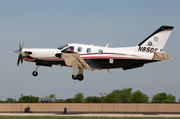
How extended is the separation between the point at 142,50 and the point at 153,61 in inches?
108

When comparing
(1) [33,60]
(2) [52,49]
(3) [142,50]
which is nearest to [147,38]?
(3) [142,50]

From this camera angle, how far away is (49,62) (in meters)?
35.7

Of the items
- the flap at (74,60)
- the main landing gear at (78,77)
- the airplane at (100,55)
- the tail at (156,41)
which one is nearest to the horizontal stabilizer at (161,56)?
the airplane at (100,55)

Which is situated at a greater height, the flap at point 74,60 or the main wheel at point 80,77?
the flap at point 74,60

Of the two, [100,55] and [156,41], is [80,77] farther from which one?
[156,41]

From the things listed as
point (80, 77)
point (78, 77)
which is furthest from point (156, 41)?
point (78, 77)

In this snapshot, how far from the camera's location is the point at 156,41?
121 ft

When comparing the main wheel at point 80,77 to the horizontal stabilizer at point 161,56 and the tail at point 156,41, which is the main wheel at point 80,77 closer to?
the tail at point 156,41

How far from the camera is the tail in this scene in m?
36.5

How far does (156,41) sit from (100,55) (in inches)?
340

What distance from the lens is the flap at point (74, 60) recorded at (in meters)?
32.2

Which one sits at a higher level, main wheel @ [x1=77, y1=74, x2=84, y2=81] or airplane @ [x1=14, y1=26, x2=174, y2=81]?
airplane @ [x1=14, y1=26, x2=174, y2=81]

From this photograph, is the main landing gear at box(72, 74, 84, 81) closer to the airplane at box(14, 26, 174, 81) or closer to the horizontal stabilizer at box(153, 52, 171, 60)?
the airplane at box(14, 26, 174, 81)

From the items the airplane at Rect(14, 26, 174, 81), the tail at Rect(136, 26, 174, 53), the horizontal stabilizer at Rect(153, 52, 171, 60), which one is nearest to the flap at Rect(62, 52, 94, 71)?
the airplane at Rect(14, 26, 174, 81)
